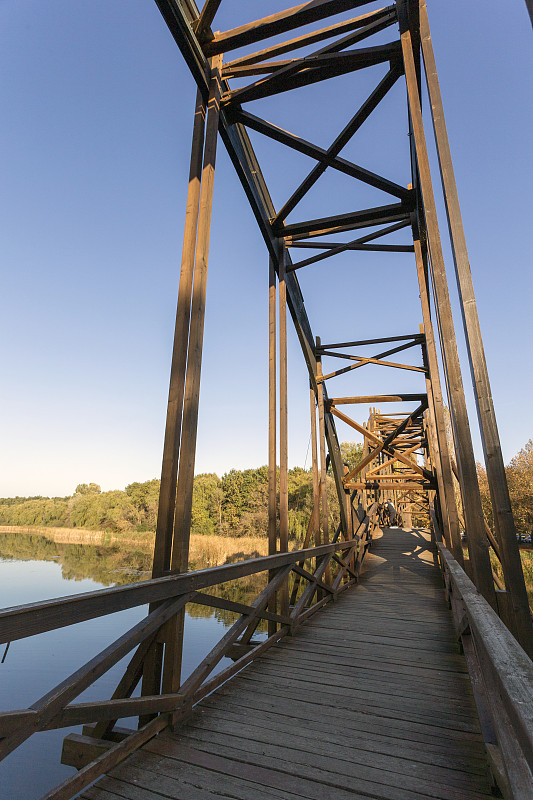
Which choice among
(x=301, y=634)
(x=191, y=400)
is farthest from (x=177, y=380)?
(x=301, y=634)

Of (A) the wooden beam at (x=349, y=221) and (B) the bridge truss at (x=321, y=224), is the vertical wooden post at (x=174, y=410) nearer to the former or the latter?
(B) the bridge truss at (x=321, y=224)

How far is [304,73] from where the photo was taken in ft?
14.5

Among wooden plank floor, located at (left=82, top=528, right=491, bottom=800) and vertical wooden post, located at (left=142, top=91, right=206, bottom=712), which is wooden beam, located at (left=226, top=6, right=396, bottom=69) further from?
wooden plank floor, located at (left=82, top=528, right=491, bottom=800)

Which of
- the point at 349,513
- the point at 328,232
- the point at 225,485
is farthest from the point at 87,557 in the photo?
the point at 328,232

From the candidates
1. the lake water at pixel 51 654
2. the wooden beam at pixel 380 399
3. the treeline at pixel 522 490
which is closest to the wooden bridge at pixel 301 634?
the wooden beam at pixel 380 399

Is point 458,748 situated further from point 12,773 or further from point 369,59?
point 12,773

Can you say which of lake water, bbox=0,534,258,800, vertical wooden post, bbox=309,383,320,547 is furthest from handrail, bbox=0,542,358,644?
lake water, bbox=0,534,258,800

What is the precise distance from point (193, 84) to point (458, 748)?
18.8 ft

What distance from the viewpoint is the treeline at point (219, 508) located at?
1378 inches

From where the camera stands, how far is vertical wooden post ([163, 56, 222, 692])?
265cm

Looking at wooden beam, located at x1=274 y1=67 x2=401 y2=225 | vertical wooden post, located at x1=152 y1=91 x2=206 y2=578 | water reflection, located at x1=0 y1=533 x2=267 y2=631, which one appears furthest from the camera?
water reflection, located at x1=0 y1=533 x2=267 y2=631

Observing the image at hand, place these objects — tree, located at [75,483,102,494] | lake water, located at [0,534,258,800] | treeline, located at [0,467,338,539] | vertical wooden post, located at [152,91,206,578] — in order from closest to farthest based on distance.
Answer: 1. vertical wooden post, located at [152,91,206,578]
2. lake water, located at [0,534,258,800]
3. treeline, located at [0,467,338,539]
4. tree, located at [75,483,102,494]

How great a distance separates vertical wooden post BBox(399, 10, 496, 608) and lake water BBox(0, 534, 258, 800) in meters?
5.79

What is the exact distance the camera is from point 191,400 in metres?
3.21
